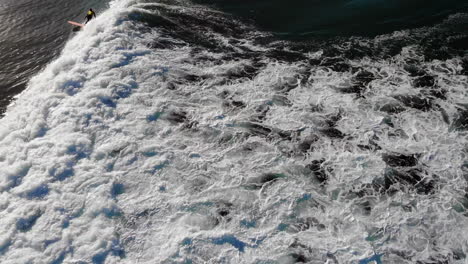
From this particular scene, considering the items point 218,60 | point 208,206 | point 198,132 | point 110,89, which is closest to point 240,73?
point 218,60

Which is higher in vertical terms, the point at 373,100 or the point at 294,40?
the point at 294,40

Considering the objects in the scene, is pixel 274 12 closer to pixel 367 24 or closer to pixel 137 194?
pixel 367 24

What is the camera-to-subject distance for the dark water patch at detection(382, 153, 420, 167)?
7.46 metres

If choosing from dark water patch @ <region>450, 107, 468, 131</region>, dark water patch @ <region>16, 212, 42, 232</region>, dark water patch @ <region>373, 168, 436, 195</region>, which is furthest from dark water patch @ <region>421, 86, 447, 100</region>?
dark water patch @ <region>16, 212, 42, 232</region>

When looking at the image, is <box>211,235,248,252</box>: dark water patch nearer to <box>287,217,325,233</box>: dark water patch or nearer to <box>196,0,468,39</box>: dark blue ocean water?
<box>287,217,325,233</box>: dark water patch

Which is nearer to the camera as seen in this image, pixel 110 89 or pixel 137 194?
pixel 137 194

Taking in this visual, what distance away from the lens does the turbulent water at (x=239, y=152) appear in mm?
6219

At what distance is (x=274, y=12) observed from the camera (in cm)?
1301

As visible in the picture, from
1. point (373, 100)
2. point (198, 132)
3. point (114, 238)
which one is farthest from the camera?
point (373, 100)

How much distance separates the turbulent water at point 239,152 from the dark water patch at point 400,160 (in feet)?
0.10

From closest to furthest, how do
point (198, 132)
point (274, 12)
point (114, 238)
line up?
point (114, 238) < point (198, 132) < point (274, 12)

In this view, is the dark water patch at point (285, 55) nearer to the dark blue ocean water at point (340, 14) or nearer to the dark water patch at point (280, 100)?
the dark blue ocean water at point (340, 14)

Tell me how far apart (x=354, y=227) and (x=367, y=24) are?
27.0 ft

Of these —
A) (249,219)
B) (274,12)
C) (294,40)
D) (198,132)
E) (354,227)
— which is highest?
(274,12)
